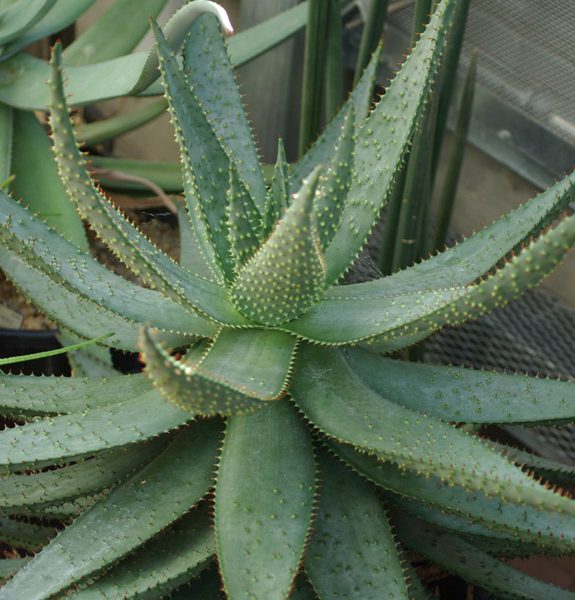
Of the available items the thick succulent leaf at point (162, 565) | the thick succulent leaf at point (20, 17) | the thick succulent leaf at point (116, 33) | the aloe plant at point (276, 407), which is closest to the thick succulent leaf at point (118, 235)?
the aloe plant at point (276, 407)

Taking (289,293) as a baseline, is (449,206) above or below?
below

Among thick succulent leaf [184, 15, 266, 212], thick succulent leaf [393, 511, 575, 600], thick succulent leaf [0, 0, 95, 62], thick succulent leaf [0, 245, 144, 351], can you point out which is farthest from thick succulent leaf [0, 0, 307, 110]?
thick succulent leaf [393, 511, 575, 600]

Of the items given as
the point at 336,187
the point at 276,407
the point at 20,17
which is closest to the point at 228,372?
the point at 276,407

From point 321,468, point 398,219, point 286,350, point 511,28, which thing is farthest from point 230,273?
point 511,28

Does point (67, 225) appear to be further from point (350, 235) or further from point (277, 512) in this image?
point (277, 512)

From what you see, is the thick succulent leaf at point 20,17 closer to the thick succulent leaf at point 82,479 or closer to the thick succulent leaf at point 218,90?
the thick succulent leaf at point 218,90
